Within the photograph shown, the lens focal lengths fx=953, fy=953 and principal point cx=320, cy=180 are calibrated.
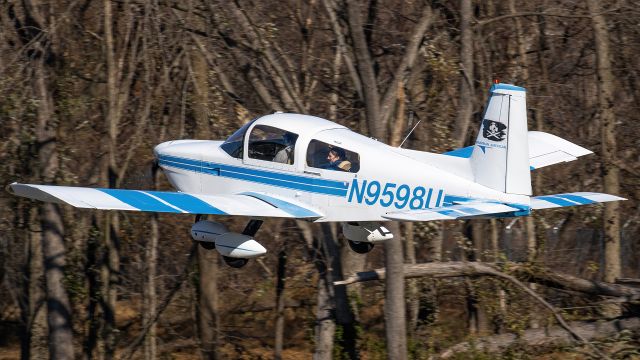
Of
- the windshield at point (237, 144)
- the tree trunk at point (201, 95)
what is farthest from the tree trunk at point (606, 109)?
the windshield at point (237, 144)

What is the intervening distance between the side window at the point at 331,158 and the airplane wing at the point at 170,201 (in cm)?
52

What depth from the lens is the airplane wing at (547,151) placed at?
12.0 m

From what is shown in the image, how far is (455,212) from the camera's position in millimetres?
9445

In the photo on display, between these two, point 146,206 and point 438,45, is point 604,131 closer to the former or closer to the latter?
point 438,45

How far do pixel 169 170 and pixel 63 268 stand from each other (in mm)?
6001

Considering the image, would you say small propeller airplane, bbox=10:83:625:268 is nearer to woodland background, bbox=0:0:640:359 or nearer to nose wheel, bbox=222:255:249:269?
nose wheel, bbox=222:255:249:269

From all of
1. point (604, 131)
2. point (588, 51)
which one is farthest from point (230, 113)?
point (588, 51)

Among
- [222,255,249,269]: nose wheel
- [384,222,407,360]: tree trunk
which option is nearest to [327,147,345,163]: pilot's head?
[222,255,249,269]: nose wheel

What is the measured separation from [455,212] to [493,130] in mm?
1207

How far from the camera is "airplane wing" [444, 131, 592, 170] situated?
12023 mm

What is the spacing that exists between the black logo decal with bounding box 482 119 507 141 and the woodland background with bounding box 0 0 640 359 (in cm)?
193

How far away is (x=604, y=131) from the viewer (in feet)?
53.1

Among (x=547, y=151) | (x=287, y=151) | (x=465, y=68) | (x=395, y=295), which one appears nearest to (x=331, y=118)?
(x=465, y=68)

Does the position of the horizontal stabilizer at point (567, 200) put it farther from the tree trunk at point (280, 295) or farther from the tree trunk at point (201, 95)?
the tree trunk at point (280, 295)
